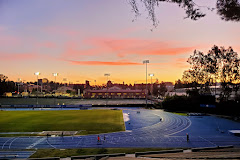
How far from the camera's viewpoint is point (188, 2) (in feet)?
37.5

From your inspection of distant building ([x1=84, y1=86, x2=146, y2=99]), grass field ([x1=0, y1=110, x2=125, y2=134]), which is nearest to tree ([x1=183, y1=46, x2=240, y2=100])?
grass field ([x1=0, y1=110, x2=125, y2=134])

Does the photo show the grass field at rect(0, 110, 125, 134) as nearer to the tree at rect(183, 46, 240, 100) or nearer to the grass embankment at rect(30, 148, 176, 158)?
the grass embankment at rect(30, 148, 176, 158)

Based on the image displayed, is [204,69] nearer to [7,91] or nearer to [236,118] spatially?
[236,118]

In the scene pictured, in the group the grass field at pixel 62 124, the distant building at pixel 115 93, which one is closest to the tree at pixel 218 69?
the grass field at pixel 62 124

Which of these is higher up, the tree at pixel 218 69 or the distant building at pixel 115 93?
the tree at pixel 218 69

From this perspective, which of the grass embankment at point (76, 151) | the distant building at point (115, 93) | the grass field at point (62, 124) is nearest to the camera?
the grass embankment at point (76, 151)

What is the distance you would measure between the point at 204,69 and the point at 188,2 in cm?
5865

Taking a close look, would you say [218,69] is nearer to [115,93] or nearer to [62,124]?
[62,124]

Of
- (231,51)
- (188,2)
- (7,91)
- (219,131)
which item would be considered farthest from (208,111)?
(7,91)

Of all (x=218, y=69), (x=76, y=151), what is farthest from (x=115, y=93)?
(x=76, y=151)

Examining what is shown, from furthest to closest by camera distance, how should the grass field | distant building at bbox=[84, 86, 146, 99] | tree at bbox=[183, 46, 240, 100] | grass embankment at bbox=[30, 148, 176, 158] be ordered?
distant building at bbox=[84, 86, 146, 99]
tree at bbox=[183, 46, 240, 100]
the grass field
grass embankment at bbox=[30, 148, 176, 158]

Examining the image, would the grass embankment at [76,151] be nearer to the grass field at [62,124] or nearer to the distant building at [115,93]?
the grass field at [62,124]

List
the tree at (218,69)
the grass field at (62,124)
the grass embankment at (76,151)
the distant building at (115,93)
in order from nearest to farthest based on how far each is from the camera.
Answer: the grass embankment at (76,151) → the grass field at (62,124) → the tree at (218,69) → the distant building at (115,93)

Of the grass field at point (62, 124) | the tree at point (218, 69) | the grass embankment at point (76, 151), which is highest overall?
the tree at point (218, 69)
